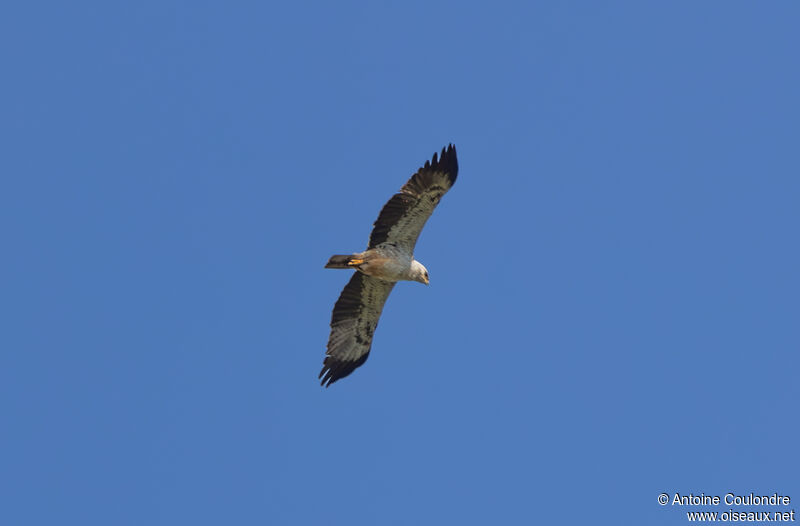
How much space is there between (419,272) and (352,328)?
180 cm

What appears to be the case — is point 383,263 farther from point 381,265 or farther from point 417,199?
point 417,199

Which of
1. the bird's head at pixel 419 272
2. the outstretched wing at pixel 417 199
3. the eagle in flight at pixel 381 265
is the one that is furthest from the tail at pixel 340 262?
the bird's head at pixel 419 272

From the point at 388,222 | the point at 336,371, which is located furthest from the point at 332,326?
the point at 388,222

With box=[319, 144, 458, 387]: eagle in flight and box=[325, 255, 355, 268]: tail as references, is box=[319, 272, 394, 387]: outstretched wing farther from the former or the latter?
box=[325, 255, 355, 268]: tail

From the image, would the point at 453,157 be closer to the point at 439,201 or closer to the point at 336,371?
the point at 439,201

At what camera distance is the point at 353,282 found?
22.7 metres

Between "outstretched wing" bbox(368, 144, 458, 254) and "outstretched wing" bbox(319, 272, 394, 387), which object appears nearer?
"outstretched wing" bbox(368, 144, 458, 254)

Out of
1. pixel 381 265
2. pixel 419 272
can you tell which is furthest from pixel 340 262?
pixel 419 272

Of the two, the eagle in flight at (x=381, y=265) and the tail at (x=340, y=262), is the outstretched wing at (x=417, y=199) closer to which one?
the eagle in flight at (x=381, y=265)

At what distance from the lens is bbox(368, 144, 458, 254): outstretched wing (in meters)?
21.5

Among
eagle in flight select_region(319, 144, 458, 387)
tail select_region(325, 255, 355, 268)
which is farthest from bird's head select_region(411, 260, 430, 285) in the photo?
tail select_region(325, 255, 355, 268)

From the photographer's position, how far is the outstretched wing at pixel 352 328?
22.9 meters

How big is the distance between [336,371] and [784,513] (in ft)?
27.4

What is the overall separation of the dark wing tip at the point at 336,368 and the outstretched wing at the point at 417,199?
8.43 feet
